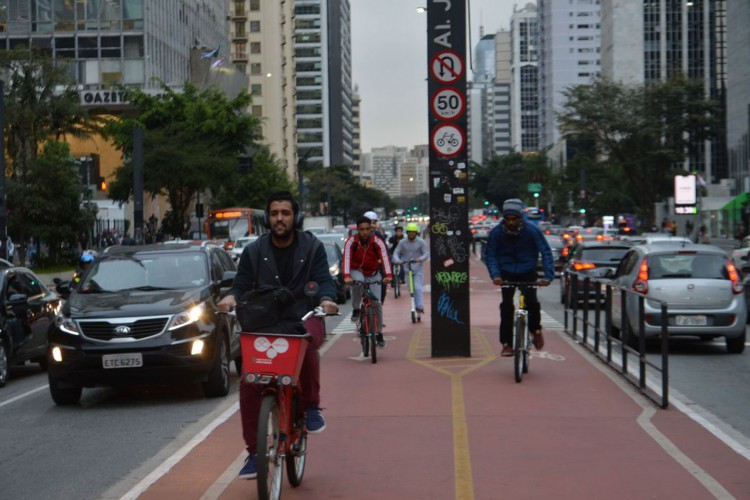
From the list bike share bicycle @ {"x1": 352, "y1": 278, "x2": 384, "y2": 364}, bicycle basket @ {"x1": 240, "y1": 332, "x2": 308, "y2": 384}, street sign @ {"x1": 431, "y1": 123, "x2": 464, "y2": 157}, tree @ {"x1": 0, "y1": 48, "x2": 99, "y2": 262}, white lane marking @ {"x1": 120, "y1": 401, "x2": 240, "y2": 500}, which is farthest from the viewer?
tree @ {"x1": 0, "y1": 48, "x2": 99, "y2": 262}

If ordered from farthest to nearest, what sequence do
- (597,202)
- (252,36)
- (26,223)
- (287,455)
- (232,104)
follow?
1. (252,36)
2. (597,202)
3. (232,104)
4. (26,223)
5. (287,455)

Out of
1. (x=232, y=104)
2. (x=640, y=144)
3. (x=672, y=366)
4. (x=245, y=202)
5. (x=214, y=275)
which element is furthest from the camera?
(x=245, y=202)

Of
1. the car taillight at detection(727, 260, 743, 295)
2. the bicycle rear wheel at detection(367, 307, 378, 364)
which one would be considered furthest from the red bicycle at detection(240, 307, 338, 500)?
the car taillight at detection(727, 260, 743, 295)

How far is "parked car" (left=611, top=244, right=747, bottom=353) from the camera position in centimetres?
1631

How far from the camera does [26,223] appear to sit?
41.7 meters

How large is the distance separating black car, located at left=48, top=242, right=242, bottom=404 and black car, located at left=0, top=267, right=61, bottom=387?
7.37 ft

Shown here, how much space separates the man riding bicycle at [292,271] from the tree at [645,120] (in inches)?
2421

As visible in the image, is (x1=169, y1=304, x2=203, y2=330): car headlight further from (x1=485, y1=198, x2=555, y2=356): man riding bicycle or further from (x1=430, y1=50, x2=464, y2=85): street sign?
(x1=430, y1=50, x2=464, y2=85): street sign

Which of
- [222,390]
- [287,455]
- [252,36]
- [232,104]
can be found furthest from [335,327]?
[252,36]

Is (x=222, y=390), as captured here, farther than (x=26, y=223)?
No

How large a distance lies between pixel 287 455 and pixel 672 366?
29.7 feet

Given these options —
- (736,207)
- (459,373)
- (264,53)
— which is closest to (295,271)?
(459,373)

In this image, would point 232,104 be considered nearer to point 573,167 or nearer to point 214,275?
point 573,167

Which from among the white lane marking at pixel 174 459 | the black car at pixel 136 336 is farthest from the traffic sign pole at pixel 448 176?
the white lane marking at pixel 174 459
